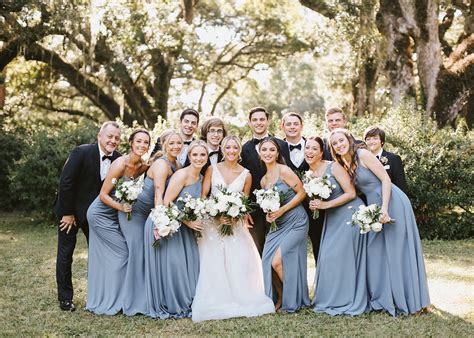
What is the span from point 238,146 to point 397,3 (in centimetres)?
996

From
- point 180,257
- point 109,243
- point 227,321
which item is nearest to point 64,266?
point 109,243

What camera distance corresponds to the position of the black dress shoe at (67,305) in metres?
6.62

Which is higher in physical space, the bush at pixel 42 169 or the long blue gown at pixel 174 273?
the bush at pixel 42 169

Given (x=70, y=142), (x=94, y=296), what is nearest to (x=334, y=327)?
(x=94, y=296)

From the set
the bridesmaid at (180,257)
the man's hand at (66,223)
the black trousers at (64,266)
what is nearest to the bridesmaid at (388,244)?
the bridesmaid at (180,257)

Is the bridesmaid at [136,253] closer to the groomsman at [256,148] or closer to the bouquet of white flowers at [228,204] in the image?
the bouquet of white flowers at [228,204]

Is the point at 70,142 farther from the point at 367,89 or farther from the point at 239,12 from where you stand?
the point at 239,12

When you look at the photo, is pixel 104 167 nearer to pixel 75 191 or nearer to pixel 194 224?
pixel 75 191

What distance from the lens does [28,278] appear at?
8.44m

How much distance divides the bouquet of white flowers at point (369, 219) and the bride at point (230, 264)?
1.35m

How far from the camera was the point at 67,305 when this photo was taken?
6652 millimetres

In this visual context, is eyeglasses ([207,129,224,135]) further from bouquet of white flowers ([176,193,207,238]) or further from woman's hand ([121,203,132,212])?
woman's hand ([121,203,132,212])

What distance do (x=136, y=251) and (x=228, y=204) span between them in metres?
1.26

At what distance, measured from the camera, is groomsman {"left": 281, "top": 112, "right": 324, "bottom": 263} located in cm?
720
